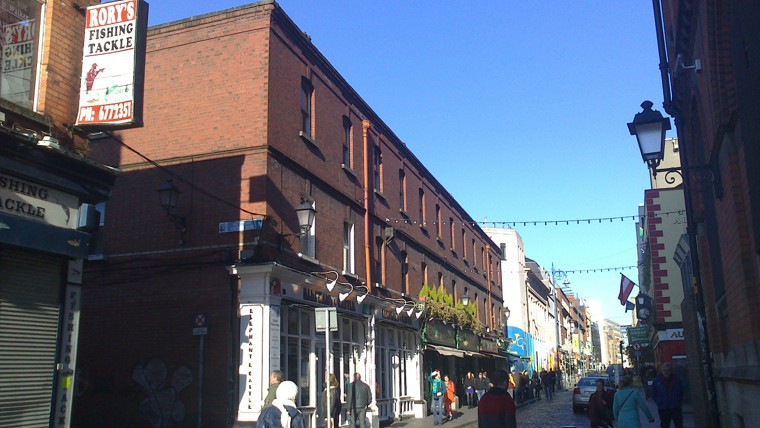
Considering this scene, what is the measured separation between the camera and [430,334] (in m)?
27.8

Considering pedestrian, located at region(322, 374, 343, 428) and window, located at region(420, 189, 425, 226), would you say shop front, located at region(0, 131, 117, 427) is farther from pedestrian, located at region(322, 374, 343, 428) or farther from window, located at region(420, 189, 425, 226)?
window, located at region(420, 189, 425, 226)

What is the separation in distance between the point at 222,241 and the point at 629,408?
978 cm

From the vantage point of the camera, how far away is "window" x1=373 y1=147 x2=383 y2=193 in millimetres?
25087

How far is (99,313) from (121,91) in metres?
8.29

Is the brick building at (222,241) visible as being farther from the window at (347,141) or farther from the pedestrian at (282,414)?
the pedestrian at (282,414)

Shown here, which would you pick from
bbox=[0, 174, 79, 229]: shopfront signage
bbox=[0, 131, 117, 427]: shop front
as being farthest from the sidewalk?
bbox=[0, 174, 79, 229]: shopfront signage

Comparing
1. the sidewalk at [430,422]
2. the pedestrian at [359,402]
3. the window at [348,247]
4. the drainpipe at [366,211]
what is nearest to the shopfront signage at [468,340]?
the sidewalk at [430,422]

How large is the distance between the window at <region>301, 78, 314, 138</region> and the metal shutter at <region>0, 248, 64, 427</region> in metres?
10.3

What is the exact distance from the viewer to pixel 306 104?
64.7 ft

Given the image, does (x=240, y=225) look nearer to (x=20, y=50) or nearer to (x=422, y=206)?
(x=20, y=50)

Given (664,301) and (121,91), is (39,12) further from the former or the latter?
(664,301)

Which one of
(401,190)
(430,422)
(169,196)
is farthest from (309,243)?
(401,190)

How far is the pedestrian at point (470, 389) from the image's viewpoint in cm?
3055

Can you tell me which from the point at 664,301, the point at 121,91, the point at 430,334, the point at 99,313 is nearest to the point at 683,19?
the point at 121,91
